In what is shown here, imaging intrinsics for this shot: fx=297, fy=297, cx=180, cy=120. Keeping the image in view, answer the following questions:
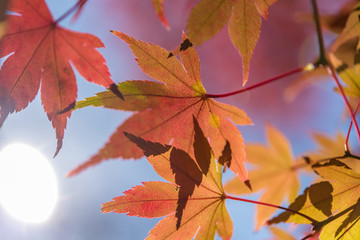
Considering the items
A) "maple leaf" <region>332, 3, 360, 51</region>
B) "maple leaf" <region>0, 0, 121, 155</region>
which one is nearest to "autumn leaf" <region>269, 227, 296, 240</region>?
"maple leaf" <region>332, 3, 360, 51</region>

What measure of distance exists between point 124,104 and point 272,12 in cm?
207

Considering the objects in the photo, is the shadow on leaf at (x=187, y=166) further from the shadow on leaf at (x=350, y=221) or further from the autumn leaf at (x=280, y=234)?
the autumn leaf at (x=280, y=234)

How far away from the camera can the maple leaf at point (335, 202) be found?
475 mm

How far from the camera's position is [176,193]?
0.50 m

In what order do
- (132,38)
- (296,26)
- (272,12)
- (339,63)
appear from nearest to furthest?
(132,38) < (339,63) < (272,12) < (296,26)

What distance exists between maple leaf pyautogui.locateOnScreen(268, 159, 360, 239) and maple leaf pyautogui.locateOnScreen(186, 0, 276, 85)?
22 cm

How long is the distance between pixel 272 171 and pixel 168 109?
0.63 metres

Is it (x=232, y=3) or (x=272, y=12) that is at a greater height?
(x=272, y=12)

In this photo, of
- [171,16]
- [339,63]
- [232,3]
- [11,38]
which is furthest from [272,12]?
[11,38]

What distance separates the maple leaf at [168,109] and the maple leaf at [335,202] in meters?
0.12

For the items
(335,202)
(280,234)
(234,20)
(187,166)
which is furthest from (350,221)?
(280,234)

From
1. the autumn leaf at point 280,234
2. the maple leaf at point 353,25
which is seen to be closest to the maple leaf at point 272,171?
the autumn leaf at point 280,234

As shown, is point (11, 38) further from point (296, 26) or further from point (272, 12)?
point (296, 26)

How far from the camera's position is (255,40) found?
0.49m
